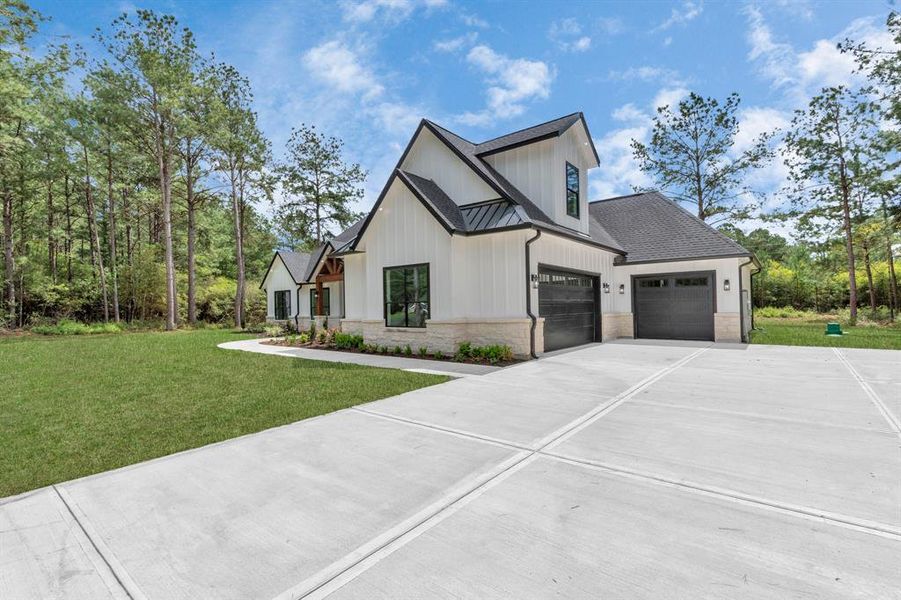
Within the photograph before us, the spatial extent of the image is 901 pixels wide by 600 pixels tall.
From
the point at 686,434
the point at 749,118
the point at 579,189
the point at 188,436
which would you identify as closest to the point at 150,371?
the point at 188,436

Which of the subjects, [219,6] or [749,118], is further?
[749,118]

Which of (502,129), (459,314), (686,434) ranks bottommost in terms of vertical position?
(686,434)

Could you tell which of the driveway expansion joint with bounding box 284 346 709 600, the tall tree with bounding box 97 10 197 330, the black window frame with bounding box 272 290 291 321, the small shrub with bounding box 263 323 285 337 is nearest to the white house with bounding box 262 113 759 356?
the driveway expansion joint with bounding box 284 346 709 600

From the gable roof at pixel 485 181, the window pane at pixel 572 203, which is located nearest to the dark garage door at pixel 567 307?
the gable roof at pixel 485 181

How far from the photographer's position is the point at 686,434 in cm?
413

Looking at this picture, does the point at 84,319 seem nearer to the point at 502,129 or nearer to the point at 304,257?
the point at 304,257

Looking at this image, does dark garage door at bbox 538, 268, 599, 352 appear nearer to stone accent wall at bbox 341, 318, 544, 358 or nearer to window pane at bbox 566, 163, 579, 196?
stone accent wall at bbox 341, 318, 544, 358

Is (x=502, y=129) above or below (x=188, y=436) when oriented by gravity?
above

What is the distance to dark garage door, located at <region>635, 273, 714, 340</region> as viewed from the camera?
13336 millimetres

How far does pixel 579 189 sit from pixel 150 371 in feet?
43.2

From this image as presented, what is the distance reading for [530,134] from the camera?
41.5 feet

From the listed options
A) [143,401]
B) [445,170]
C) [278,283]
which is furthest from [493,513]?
[278,283]

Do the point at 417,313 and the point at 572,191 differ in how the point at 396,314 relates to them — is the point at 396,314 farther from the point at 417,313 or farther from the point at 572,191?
the point at 572,191

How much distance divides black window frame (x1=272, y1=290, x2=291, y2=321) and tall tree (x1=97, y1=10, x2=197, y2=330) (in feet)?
16.0
